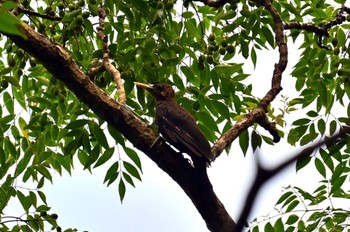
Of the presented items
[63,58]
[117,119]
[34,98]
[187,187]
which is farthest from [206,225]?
[34,98]

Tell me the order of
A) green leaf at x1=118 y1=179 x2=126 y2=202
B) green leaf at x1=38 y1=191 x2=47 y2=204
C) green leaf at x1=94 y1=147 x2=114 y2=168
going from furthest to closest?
green leaf at x1=38 y1=191 x2=47 y2=204 → green leaf at x1=118 y1=179 x2=126 y2=202 → green leaf at x1=94 y1=147 x2=114 y2=168

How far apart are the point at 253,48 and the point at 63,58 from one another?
2.12 meters

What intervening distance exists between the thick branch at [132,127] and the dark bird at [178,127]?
21cm

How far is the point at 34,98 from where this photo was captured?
4.96m

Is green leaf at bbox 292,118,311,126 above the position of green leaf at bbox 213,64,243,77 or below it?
below

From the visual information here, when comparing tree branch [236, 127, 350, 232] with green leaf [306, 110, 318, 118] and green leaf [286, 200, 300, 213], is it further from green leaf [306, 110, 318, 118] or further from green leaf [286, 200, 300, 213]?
green leaf [286, 200, 300, 213]

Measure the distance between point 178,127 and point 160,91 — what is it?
654mm

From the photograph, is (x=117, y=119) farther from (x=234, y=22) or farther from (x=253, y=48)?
(x=253, y=48)

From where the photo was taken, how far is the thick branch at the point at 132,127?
11.5ft

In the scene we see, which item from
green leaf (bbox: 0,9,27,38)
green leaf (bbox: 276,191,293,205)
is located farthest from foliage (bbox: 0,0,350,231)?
green leaf (bbox: 0,9,27,38)

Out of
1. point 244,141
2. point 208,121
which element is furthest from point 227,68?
point 244,141

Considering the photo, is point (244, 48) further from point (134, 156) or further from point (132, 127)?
point (132, 127)

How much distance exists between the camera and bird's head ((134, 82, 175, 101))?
4997 millimetres

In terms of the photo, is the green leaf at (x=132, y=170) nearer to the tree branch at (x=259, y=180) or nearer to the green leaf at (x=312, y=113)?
the green leaf at (x=312, y=113)
